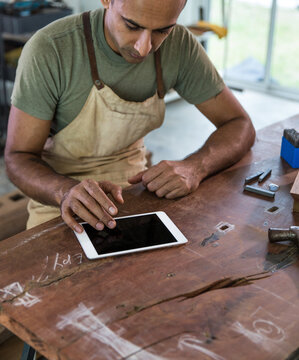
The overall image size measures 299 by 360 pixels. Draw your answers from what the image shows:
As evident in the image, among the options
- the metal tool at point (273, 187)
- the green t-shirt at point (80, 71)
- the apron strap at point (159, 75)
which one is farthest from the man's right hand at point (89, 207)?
the apron strap at point (159, 75)

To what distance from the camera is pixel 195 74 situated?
2055 mm

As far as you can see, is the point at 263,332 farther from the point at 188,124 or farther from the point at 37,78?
the point at 188,124

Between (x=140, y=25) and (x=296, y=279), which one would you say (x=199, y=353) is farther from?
(x=140, y=25)

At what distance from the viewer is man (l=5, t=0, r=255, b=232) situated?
5.17 ft

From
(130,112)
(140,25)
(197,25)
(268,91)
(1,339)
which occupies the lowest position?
(268,91)

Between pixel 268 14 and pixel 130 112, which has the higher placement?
pixel 130 112

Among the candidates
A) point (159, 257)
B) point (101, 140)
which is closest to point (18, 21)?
point (101, 140)

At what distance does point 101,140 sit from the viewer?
196 centimetres

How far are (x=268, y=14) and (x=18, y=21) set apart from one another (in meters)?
3.23

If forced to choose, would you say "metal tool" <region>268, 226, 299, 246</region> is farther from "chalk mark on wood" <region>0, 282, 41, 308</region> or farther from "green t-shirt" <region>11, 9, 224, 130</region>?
"green t-shirt" <region>11, 9, 224, 130</region>

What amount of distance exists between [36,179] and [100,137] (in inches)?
14.2

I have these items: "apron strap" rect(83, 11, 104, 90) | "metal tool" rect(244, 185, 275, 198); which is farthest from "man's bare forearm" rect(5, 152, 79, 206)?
"metal tool" rect(244, 185, 275, 198)

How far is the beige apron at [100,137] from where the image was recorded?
1.87 meters

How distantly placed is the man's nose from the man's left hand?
382mm
